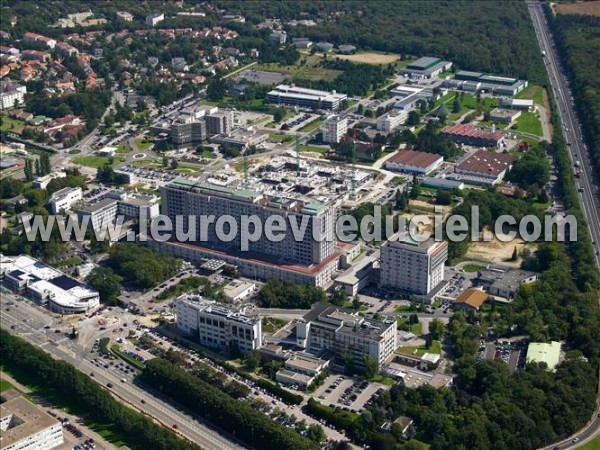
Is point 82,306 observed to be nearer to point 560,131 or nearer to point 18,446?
point 18,446

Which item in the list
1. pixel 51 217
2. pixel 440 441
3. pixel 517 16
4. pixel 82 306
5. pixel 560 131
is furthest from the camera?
pixel 517 16

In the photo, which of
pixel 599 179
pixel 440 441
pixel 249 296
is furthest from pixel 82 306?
pixel 599 179

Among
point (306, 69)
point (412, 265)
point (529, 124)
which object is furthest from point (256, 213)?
point (306, 69)

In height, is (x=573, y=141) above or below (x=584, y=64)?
below

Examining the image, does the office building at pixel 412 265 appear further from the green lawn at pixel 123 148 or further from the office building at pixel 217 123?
the green lawn at pixel 123 148

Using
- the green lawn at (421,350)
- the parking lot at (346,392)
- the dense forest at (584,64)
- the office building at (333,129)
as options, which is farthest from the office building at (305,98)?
the parking lot at (346,392)

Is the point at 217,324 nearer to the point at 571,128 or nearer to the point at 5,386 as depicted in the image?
the point at 5,386

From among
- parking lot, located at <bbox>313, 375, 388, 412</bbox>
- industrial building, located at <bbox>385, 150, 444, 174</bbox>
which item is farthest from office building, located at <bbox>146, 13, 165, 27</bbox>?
parking lot, located at <bbox>313, 375, 388, 412</bbox>
